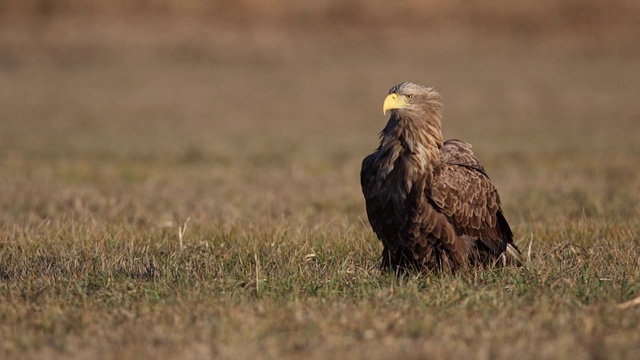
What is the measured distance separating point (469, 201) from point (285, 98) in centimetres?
2094

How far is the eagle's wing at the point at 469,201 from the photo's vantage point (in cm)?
624

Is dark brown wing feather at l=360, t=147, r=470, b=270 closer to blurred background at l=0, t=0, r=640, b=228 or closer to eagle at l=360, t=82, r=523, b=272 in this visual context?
eagle at l=360, t=82, r=523, b=272

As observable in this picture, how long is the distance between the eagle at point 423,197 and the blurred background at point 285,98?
2480 mm

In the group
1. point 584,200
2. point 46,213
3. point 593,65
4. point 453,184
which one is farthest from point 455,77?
point 453,184

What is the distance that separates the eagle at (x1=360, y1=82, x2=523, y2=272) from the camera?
20.4 ft

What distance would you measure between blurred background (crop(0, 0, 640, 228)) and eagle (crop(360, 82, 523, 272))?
2.48 m

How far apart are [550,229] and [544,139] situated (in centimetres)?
1117

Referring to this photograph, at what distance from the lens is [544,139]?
18688 millimetres

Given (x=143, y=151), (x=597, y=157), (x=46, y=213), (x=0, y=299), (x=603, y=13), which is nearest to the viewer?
(x=0, y=299)

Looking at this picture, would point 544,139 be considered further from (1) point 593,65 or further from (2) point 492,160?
(1) point 593,65

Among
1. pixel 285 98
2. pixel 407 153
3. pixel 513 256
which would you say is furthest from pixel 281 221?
pixel 285 98

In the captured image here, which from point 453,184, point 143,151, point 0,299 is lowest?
point 143,151

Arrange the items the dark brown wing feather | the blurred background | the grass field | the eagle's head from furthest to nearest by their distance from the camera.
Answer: the blurred background < the eagle's head < the dark brown wing feather < the grass field

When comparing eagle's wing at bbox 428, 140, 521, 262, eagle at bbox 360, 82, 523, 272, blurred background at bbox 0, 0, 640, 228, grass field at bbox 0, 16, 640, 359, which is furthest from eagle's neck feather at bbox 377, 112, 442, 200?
blurred background at bbox 0, 0, 640, 228
